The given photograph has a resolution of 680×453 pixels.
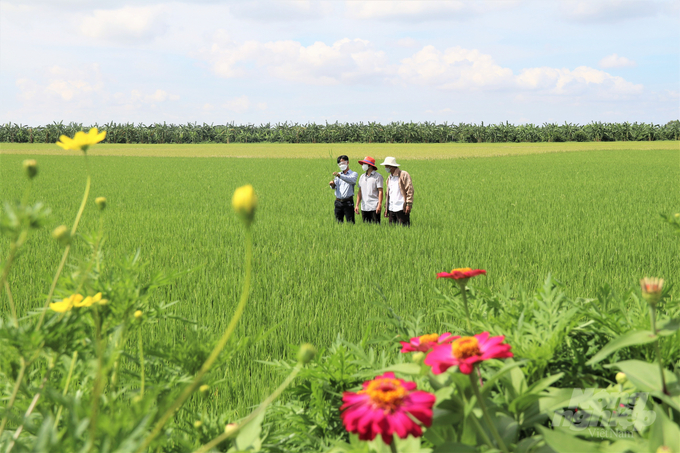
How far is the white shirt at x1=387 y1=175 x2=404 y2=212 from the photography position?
750 centimetres

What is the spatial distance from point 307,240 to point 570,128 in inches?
3128

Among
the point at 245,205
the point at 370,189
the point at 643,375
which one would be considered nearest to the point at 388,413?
the point at 245,205

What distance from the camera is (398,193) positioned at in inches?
302

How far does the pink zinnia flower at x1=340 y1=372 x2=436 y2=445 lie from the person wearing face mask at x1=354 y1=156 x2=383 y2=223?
6.58 metres

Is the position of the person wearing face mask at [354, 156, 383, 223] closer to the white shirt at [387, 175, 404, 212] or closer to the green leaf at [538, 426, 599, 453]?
the white shirt at [387, 175, 404, 212]

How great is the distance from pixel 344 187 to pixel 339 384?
6412 mm

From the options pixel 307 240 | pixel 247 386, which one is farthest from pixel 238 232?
pixel 247 386

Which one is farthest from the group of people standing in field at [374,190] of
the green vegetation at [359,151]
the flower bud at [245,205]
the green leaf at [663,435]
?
the green vegetation at [359,151]

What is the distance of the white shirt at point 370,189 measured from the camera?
7.71m

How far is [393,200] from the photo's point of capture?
7871 millimetres

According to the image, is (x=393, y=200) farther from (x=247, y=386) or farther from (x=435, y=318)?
(x=247, y=386)

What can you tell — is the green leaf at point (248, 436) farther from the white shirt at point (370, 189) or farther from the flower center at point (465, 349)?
the white shirt at point (370, 189)

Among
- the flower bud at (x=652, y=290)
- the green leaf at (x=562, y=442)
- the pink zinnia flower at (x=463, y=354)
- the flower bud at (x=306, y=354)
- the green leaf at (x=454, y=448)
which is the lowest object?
the green leaf at (x=454, y=448)

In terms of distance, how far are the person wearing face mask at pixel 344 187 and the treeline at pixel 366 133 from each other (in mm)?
71393
